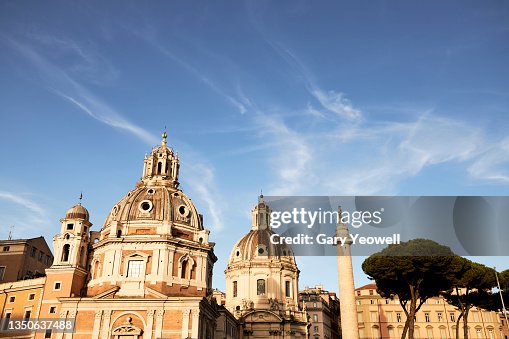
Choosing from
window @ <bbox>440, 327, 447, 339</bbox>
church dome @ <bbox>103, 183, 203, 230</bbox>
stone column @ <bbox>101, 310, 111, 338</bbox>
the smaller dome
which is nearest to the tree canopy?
church dome @ <bbox>103, 183, 203, 230</bbox>

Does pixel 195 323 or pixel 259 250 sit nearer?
pixel 195 323

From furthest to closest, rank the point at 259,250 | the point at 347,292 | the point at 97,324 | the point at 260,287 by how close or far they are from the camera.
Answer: the point at 259,250
the point at 260,287
the point at 97,324
the point at 347,292

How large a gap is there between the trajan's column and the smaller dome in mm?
26922

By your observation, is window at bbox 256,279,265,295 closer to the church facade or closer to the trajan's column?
the church facade

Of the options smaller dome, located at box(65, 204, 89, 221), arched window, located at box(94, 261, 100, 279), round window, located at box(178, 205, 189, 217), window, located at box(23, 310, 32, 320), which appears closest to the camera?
window, located at box(23, 310, 32, 320)

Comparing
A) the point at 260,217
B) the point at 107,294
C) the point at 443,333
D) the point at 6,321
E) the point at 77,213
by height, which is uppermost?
the point at 260,217

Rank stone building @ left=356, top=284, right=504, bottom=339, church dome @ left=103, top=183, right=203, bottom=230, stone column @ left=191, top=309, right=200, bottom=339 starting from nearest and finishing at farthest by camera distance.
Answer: stone column @ left=191, top=309, right=200, bottom=339 < church dome @ left=103, top=183, right=203, bottom=230 < stone building @ left=356, top=284, right=504, bottom=339

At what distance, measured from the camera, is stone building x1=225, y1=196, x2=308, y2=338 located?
68.6 meters

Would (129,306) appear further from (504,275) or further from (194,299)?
(504,275)

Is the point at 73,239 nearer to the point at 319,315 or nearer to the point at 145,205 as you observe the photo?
the point at 145,205

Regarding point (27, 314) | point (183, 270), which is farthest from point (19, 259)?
point (183, 270)

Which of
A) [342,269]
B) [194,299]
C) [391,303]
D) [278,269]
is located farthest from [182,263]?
[391,303]

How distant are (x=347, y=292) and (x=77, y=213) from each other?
93.4ft

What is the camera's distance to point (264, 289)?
71.9 m
